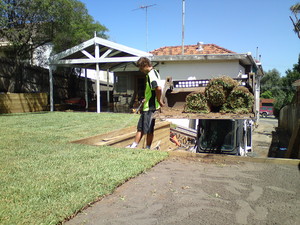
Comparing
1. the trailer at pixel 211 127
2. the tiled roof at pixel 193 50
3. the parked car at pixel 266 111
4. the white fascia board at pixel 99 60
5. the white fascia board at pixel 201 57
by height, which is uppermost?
the tiled roof at pixel 193 50

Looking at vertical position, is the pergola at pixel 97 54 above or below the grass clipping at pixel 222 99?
above

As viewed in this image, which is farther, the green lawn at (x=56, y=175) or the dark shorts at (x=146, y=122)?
the dark shorts at (x=146, y=122)

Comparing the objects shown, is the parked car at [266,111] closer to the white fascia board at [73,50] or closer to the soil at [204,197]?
the white fascia board at [73,50]

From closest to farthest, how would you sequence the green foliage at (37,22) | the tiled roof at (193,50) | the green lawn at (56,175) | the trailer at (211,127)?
the green lawn at (56,175) → the trailer at (211,127) → the green foliage at (37,22) → the tiled roof at (193,50)

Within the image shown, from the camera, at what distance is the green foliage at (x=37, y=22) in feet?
41.5

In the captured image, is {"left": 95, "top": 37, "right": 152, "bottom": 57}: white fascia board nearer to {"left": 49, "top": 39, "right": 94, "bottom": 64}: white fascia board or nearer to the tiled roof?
{"left": 49, "top": 39, "right": 94, "bottom": 64}: white fascia board

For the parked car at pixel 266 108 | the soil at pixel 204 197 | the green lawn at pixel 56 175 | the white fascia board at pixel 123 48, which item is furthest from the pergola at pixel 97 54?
the parked car at pixel 266 108

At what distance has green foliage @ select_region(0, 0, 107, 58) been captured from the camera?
12.6 meters

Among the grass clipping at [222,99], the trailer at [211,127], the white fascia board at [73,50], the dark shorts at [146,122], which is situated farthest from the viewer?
the white fascia board at [73,50]

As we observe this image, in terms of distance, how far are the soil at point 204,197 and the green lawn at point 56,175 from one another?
0.17 metres

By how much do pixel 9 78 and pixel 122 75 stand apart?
309 inches

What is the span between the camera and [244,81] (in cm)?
623

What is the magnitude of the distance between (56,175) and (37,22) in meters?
12.3

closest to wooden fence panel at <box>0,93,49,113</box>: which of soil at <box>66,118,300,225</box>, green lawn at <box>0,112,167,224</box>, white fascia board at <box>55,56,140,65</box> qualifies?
white fascia board at <box>55,56,140,65</box>
